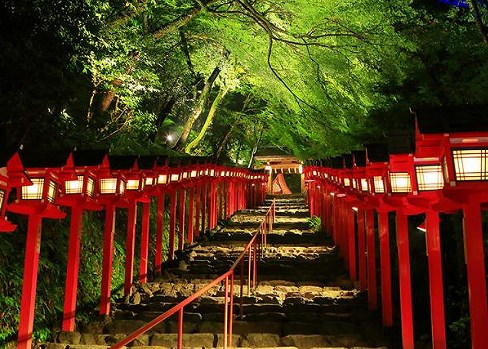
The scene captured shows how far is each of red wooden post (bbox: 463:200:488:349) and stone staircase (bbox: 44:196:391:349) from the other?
97.3 inches

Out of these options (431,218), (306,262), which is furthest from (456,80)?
(306,262)

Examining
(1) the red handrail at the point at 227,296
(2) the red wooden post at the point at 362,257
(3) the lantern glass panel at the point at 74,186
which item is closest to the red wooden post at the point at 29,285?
(3) the lantern glass panel at the point at 74,186

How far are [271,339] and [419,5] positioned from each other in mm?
10206

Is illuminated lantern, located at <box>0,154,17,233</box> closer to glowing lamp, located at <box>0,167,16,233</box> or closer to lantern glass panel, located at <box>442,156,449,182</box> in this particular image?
glowing lamp, located at <box>0,167,16,233</box>

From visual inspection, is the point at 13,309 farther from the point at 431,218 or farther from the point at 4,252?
the point at 431,218

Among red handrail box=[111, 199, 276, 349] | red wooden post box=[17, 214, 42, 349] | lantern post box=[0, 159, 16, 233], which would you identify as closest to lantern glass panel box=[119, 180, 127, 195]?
red wooden post box=[17, 214, 42, 349]

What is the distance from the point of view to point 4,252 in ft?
23.9

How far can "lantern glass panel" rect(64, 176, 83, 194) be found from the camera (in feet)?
24.1

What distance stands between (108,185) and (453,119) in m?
6.22

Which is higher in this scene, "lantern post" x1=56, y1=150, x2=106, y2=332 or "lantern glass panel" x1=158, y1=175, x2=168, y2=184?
"lantern glass panel" x1=158, y1=175, x2=168, y2=184

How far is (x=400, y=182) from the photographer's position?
7.24 metres

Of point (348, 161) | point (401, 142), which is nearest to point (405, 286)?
point (401, 142)

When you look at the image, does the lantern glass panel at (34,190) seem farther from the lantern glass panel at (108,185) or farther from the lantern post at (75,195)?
the lantern glass panel at (108,185)

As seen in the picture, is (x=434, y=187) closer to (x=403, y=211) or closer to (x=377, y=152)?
(x=403, y=211)
